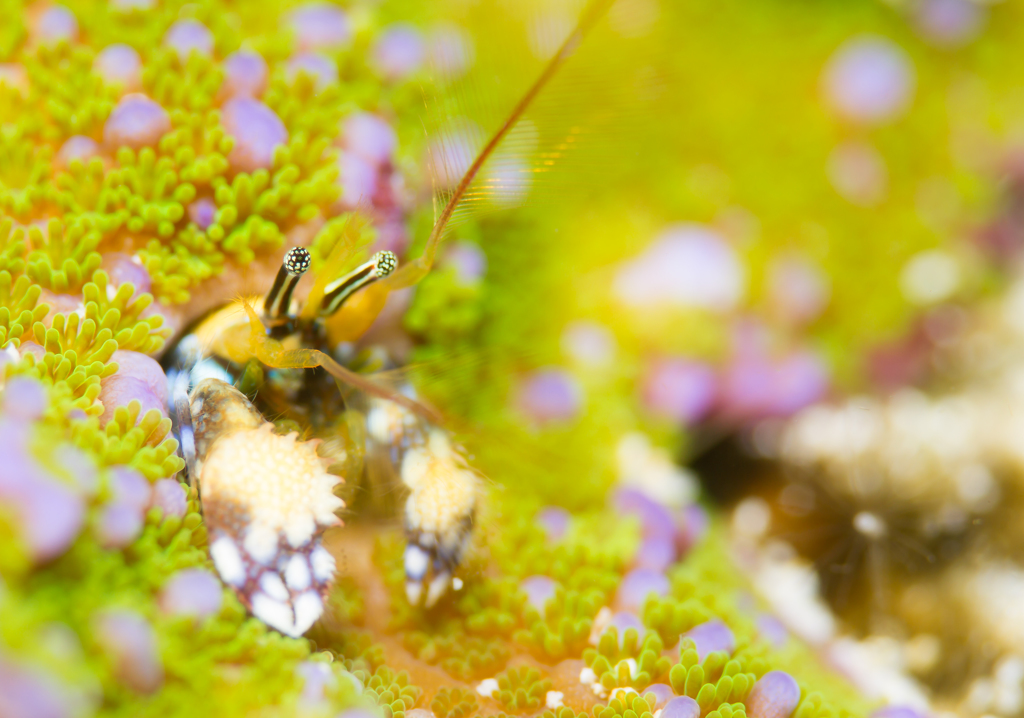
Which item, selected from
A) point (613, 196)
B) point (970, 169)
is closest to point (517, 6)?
point (613, 196)

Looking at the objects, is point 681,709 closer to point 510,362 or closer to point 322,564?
point 322,564

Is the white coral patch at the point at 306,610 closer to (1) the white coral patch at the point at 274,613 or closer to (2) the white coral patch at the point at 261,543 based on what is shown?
(1) the white coral patch at the point at 274,613

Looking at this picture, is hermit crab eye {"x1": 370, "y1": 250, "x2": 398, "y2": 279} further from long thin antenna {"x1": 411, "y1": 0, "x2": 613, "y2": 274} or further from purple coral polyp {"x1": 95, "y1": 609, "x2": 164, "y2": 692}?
purple coral polyp {"x1": 95, "y1": 609, "x2": 164, "y2": 692}

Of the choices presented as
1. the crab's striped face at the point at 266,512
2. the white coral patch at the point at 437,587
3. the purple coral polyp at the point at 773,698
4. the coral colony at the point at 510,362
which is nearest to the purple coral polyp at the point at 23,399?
the coral colony at the point at 510,362

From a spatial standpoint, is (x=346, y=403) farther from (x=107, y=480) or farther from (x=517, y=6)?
(x=517, y=6)

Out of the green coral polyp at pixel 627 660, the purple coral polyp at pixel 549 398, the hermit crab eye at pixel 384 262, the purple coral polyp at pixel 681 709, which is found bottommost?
the purple coral polyp at pixel 549 398

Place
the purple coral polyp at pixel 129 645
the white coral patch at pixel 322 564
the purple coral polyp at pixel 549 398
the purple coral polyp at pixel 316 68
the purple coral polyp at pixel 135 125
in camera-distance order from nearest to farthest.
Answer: the purple coral polyp at pixel 129 645 → the white coral patch at pixel 322 564 → the purple coral polyp at pixel 135 125 → the purple coral polyp at pixel 316 68 → the purple coral polyp at pixel 549 398

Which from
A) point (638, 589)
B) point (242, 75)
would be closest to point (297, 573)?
point (638, 589)
